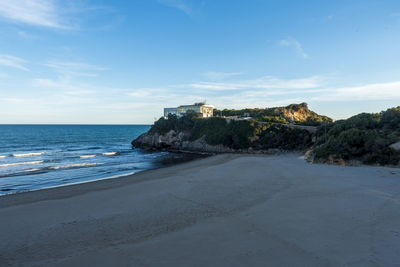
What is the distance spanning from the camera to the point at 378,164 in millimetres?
19984

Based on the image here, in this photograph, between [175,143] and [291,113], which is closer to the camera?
[175,143]

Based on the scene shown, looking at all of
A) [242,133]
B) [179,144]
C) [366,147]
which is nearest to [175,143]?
[179,144]

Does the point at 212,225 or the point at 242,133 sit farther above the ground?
the point at 242,133

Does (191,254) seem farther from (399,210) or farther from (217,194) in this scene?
(399,210)

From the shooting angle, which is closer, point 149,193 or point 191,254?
point 191,254

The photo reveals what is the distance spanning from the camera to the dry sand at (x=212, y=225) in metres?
6.21

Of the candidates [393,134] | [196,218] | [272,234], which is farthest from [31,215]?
[393,134]

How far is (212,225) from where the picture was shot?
8375 millimetres

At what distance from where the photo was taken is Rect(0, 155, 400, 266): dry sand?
6.21 meters

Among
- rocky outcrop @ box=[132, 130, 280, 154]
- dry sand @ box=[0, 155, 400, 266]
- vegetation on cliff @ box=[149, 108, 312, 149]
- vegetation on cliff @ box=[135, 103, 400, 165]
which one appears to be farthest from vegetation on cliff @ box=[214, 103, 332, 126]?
dry sand @ box=[0, 155, 400, 266]

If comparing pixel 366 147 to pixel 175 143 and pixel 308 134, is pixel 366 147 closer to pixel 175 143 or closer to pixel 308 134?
pixel 308 134

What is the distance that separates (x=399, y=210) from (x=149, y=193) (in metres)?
12.3

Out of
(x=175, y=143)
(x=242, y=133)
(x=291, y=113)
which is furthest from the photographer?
(x=291, y=113)

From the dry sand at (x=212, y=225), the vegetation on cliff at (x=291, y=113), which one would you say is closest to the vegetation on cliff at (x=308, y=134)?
the vegetation on cliff at (x=291, y=113)
